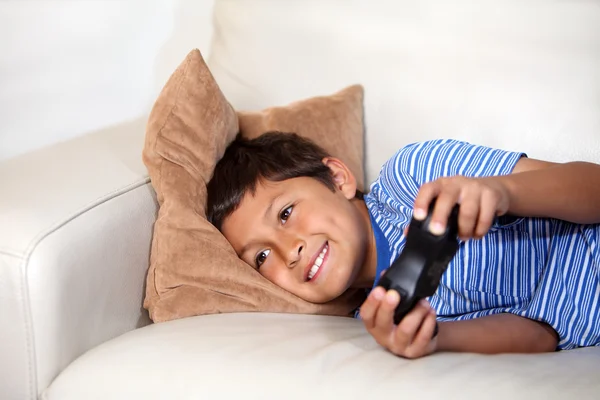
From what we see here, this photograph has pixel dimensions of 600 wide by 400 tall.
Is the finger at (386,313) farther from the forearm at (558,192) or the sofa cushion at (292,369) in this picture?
the forearm at (558,192)

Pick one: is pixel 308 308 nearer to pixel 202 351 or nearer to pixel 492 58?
pixel 202 351

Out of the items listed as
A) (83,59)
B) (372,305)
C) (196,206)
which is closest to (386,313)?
(372,305)

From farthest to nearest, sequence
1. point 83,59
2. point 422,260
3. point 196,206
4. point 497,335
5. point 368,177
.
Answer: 1. point 83,59
2. point 368,177
3. point 196,206
4. point 497,335
5. point 422,260

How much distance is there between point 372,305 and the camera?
97cm

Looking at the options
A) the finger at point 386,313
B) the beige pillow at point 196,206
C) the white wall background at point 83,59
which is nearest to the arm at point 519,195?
the finger at point 386,313

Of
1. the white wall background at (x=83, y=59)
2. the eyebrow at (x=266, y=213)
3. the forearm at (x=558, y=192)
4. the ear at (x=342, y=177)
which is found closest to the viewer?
the forearm at (x=558, y=192)

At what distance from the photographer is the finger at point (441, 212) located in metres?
0.88

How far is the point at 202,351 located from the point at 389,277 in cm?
30

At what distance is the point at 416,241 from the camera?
89 cm

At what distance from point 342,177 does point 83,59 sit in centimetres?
94

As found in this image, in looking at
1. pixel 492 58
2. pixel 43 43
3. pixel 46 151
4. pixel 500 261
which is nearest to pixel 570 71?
pixel 492 58

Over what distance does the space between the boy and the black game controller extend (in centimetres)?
6

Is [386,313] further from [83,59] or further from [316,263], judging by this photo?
[83,59]

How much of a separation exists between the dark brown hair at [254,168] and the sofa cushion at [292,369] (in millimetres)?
281
